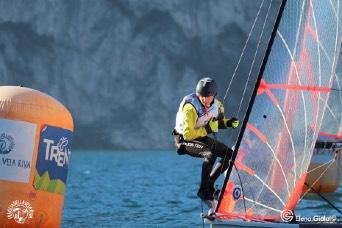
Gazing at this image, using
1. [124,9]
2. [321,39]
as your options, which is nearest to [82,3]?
[124,9]

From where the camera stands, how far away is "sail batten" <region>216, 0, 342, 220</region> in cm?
995

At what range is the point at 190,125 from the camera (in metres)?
10.0

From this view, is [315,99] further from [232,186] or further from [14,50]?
[14,50]

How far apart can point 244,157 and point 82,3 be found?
70.8 metres

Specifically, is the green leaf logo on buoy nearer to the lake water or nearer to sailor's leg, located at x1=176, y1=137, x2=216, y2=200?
sailor's leg, located at x1=176, y1=137, x2=216, y2=200

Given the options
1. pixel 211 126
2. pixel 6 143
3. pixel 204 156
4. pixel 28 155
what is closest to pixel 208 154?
pixel 204 156

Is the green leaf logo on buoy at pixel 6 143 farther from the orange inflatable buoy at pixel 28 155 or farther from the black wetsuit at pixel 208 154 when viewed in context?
the black wetsuit at pixel 208 154

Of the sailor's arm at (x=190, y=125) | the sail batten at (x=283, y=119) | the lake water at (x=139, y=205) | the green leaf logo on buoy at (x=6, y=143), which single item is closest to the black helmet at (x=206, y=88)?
the sailor's arm at (x=190, y=125)

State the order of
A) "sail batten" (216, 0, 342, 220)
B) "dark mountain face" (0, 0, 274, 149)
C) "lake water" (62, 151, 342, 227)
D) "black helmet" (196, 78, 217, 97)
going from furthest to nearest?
"dark mountain face" (0, 0, 274, 149) → "lake water" (62, 151, 342, 227) → "black helmet" (196, 78, 217, 97) → "sail batten" (216, 0, 342, 220)

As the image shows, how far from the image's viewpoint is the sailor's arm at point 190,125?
998 centimetres

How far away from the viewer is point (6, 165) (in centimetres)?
1000

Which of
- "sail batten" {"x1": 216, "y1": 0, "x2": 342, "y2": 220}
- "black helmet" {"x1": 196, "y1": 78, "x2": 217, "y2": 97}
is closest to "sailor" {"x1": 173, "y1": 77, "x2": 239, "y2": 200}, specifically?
"black helmet" {"x1": 196, "y1": 78, "x2": 217, "y2": 97}

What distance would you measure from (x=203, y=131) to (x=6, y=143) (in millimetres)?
2242

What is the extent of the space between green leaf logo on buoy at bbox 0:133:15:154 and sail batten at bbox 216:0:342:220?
8.00 ft
